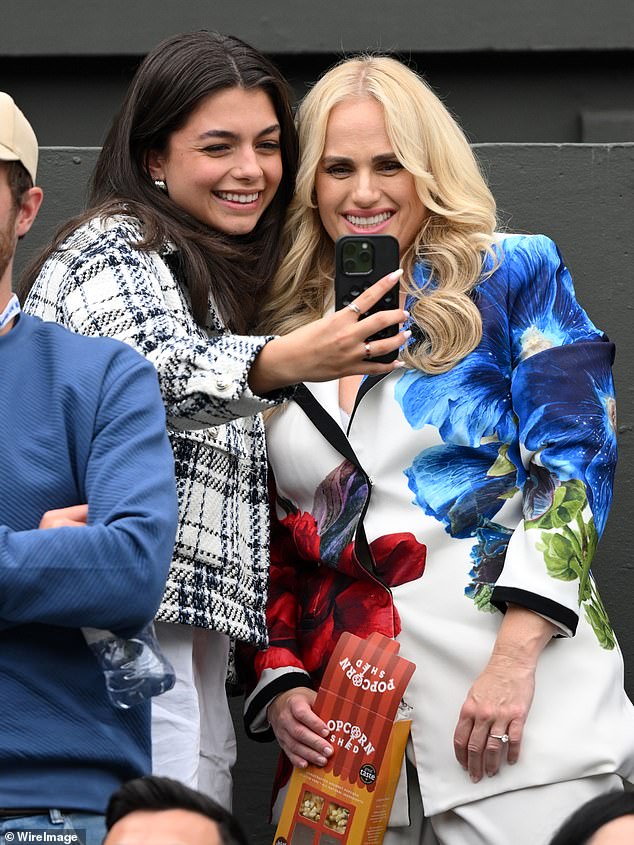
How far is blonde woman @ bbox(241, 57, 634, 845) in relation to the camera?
3.07 meters

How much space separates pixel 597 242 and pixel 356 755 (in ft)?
7.02

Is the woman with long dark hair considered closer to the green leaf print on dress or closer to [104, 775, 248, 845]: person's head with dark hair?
the green leaf print on dress

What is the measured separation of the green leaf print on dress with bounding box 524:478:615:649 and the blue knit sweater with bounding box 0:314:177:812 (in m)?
1.05

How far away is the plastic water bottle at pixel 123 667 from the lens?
2.25m

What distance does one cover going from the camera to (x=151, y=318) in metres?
2.91

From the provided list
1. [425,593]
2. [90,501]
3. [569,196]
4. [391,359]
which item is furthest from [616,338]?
[90,501]

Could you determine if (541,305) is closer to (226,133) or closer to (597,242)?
(226,133)

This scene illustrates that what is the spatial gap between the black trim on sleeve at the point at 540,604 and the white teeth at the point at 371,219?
98cm

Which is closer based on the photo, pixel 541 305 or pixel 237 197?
pixel 541 305

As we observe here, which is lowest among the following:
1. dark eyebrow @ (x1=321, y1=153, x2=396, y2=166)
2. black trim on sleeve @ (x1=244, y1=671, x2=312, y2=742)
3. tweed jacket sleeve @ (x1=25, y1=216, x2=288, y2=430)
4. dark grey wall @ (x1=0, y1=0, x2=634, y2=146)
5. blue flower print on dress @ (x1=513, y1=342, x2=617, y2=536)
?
black trim on sleeve @ (x1=244, y1=671, x2=312, y2=742)

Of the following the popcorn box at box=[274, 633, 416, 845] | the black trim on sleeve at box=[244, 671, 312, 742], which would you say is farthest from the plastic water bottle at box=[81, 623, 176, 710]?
the black trim on sleeve at box=[244, 671, 312, 742]

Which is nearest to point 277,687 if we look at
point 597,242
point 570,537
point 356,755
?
point 356,755

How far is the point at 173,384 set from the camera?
276 cm

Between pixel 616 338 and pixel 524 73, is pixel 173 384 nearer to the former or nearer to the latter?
pixel 616 338
